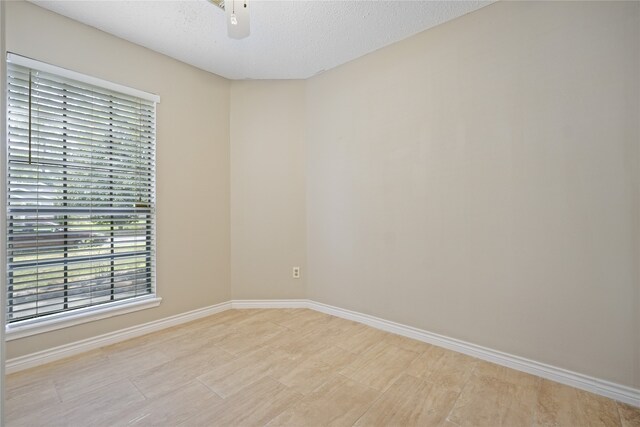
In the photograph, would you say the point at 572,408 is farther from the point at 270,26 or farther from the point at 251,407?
the point at 270,26

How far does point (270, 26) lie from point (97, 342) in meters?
2.87

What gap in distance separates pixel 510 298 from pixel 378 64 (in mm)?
2233

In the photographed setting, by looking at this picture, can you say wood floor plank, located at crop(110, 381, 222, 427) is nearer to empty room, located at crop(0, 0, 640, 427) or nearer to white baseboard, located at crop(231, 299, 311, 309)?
empty room, located at crop(0, 0, 640, 427)

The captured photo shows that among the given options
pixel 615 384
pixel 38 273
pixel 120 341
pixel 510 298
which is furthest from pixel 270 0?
pixel 615 384

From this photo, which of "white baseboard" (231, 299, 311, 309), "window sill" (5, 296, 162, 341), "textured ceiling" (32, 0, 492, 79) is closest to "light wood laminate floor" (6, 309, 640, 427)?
"window sill" (5, 296, 162, 341)

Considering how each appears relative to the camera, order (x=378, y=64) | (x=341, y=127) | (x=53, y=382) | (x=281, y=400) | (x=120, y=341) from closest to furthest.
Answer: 1. (x=281, y=400)
2. (x=53, y=382)
3. (x=120, y=341)
4. (x=378, y=64)
5. (x=341, y=127)

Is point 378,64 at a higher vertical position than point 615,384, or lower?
higher

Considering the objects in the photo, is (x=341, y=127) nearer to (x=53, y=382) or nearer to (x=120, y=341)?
(x=120, y=341)

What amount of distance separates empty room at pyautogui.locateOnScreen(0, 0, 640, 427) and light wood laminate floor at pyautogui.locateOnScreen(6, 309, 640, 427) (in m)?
0.02

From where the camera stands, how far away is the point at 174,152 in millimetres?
2748

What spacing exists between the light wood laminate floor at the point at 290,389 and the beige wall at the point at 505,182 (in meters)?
0.30

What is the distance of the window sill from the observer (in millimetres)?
1928

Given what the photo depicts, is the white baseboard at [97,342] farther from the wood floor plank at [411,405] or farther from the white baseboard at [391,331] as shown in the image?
the wood floor plank at [411,405]

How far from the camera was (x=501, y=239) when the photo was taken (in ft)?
6.66
